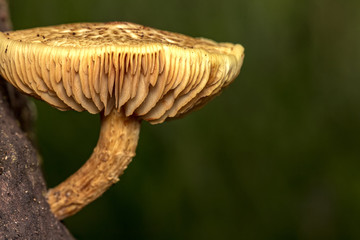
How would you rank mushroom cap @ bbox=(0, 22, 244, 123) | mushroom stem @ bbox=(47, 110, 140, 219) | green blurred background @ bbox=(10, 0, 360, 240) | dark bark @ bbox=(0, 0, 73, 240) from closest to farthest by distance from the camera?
mushroom cap @ bbox=(0, 22, 244, 123) < dark bark @ bbox=(0, 0, 73, 240) < mushroom stem @ bbox=(47, 110, 140, 219) < green blurred background @ bbox=(10, 0, 360, 240)

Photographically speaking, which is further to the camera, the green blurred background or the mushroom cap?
the green blurred background

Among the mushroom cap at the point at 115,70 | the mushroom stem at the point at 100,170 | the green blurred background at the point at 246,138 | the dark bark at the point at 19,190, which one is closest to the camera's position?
the mushroom cap at the point at 115,70

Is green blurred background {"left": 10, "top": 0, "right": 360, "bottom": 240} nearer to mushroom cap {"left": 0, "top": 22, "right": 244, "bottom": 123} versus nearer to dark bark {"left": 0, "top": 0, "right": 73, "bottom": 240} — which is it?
dark bark {"left": 0, "top": 0, "right": 73, "bottom": 240}

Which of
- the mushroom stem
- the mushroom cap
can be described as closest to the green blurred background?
the mushroom stem

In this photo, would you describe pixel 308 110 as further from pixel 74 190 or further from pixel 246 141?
pixel 74 190

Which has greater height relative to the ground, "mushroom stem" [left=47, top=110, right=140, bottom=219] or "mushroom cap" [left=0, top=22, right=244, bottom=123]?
"mushroom cap" [left=0, top=22, right=244, bottom=123]

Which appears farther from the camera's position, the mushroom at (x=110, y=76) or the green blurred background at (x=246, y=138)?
the green blurred background at (x=246, y=138)

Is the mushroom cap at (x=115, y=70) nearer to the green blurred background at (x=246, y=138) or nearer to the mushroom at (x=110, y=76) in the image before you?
the mushroom at (x=110, y=76)

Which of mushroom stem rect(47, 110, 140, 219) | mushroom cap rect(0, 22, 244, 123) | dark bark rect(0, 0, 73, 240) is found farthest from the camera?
mushroom stem rect(47, 110, 140, 219)

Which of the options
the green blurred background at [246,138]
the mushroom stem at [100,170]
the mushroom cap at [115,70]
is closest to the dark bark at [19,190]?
the mushroom stem at [100,170]
